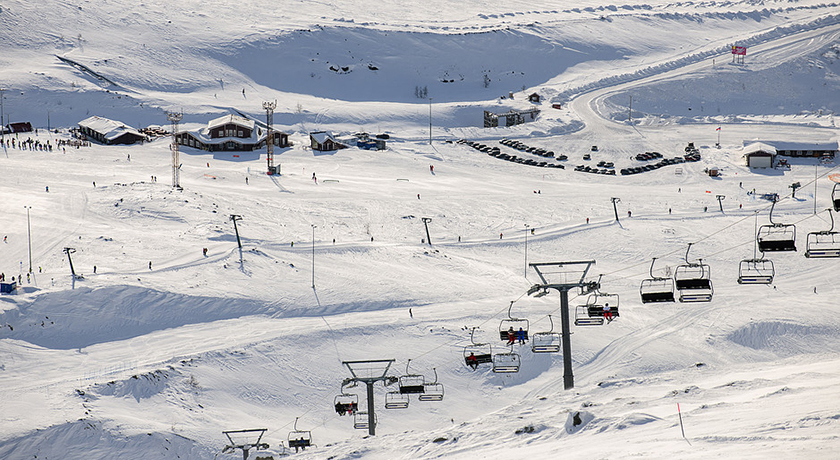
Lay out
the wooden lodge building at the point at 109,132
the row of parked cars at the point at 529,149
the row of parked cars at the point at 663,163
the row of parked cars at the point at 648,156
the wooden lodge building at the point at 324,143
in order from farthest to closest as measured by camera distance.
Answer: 1. the row of parked cars at the point at 529,149
2. the wooden lodge building at the point at 324,143
3. the wooden lodge building at the point at 109,132
4. the row of parked cars at the point at 648,156
5. the row of parked cars at the point at 663,163

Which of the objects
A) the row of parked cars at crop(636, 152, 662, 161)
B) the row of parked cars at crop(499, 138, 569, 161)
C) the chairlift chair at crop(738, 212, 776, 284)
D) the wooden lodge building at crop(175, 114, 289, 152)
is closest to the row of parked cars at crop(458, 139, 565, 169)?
the row of parked cars at crop(499, 138, 569, 161)

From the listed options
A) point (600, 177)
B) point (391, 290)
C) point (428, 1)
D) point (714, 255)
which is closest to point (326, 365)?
point (391, 290)

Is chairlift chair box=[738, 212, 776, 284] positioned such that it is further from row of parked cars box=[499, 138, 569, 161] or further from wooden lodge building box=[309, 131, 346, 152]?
wooden lodge building box=[309, 131, 346, 152]

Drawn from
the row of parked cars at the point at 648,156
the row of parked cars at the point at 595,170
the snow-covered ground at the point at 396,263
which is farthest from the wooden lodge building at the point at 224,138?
the row of parked cars at the point at 648,156

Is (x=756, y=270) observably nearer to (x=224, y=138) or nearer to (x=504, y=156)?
(x=504, y=156)

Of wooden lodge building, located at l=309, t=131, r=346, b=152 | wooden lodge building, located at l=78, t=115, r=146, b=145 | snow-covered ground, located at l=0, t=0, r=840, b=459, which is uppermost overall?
wooden lodge building, located at l=78, t=115, r=146, b=145

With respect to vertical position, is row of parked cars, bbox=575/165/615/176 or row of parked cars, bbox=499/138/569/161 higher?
row of parked cars, bbox=499/138/569/161

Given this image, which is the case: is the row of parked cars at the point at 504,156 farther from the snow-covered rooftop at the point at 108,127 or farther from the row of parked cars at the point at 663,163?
the snow-covered rooftop at the point at 108,127
